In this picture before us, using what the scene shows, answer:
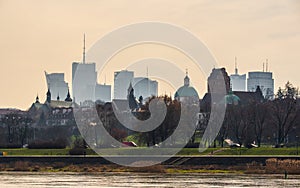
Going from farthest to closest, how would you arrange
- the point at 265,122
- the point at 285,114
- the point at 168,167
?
the point at 265,122, the point at 285,114, the point at 168,167

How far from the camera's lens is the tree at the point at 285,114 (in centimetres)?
12119

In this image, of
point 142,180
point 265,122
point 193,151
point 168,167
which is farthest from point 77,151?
point 265,122

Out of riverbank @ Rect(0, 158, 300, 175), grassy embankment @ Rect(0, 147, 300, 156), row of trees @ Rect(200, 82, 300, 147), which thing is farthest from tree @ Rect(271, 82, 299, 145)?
riverbank @ Rect(0, 158, 300, 175)

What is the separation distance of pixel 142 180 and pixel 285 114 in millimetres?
53354

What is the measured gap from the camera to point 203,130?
133 meters

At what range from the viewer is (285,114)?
127 metres

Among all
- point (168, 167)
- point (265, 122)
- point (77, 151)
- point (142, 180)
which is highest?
point (265, 122)

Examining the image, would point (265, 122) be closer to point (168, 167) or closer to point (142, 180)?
point (168, 167)

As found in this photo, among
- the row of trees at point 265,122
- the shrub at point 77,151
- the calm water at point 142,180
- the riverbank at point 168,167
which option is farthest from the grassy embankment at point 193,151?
the calm water at point 142,180

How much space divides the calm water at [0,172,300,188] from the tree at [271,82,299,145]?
123 ft

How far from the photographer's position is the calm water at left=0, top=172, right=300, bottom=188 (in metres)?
72.1

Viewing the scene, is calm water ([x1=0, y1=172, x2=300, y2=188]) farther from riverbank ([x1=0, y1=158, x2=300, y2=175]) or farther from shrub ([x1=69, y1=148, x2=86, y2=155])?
shrub ([x1=69, y1=148, x2=86, y2=155])

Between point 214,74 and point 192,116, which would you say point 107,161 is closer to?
point 192,116

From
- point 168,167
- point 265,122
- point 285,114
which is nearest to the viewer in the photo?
point 168,167
